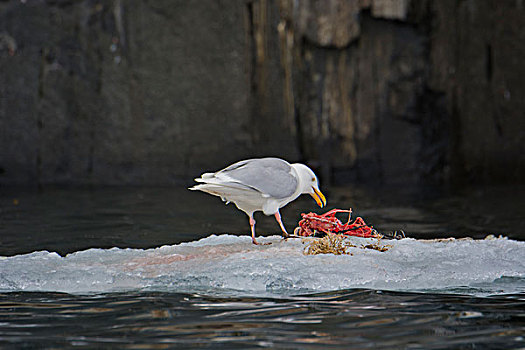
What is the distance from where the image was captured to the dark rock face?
15.7 metres

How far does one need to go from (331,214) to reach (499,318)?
7.77 feet

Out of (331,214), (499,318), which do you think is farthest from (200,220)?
(499,318)

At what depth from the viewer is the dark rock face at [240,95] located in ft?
51.6

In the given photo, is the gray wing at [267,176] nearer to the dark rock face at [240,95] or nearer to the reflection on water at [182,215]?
the reflection on water at [182,215]

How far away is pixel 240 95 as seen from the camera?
16250 millimetres

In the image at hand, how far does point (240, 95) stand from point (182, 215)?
20.9ft

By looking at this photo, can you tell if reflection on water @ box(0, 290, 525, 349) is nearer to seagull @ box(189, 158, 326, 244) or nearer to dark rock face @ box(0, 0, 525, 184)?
seagull @ box(189, 158, 326, 244)

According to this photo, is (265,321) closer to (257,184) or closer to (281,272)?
(281,272)

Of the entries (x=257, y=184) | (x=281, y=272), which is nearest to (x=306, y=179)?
(x=257, y=184)

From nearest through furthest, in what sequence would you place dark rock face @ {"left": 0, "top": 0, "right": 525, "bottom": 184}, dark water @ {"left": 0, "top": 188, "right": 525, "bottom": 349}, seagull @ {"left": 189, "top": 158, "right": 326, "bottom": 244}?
dark water @ {"left": 0, "top": 188, "right": 525, "bottom": 349} < seagull @ {"left": 189, "top": 158, "right": 326, "bottom": 244} < dark rock face @ {"left": 0, "top": 0, "right": 525, "bottom": 184}

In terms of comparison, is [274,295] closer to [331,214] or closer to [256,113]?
[331,214]

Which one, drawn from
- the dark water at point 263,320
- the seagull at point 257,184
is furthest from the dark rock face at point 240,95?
the dark water at point 263,320

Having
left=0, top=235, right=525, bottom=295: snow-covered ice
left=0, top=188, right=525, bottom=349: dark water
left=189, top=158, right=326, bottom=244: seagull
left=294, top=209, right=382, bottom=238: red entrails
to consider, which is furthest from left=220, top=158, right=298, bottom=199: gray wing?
left=0, top=188, right=525, bottom=349: dark water

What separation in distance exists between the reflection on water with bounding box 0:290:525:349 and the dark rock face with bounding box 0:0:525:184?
37.4 feet
